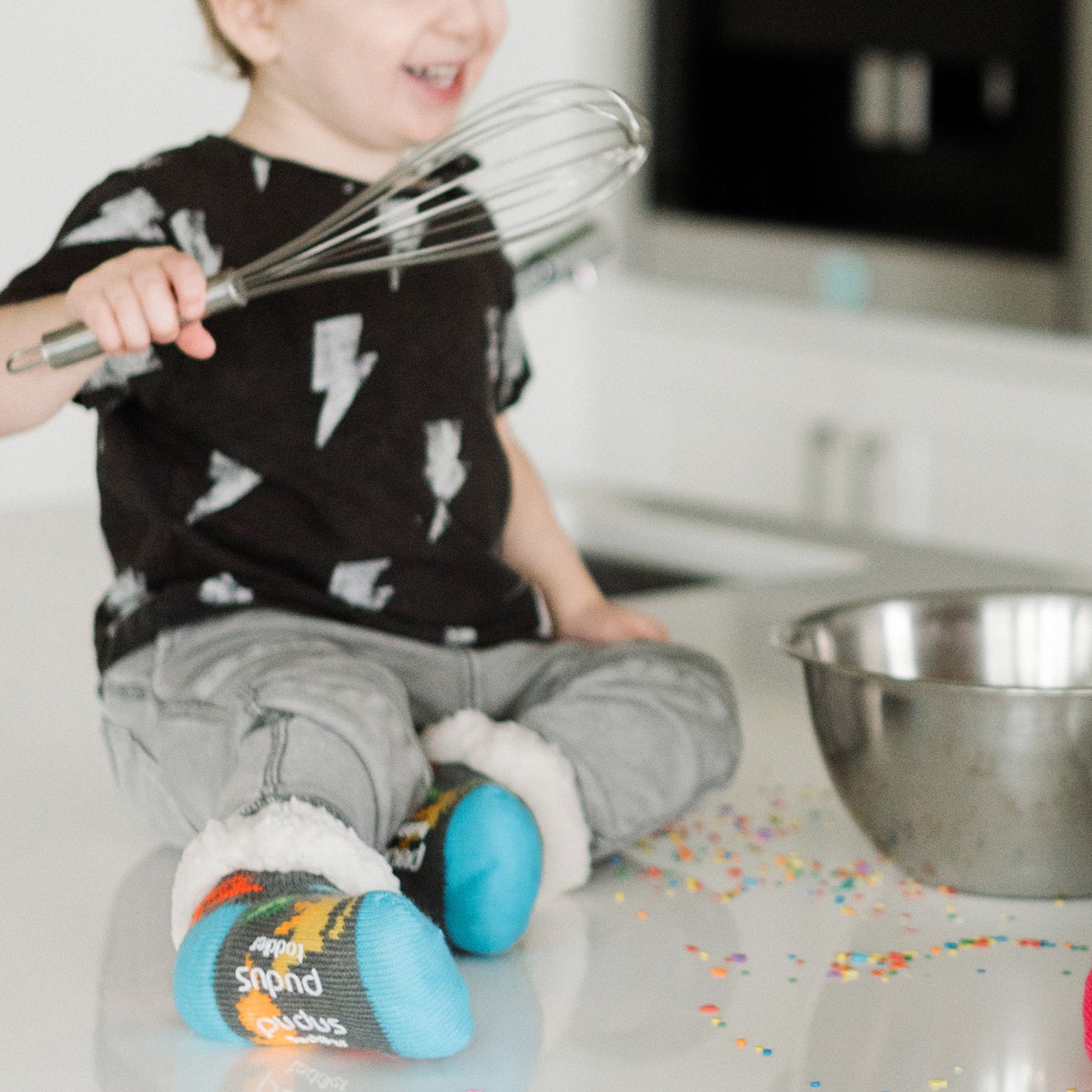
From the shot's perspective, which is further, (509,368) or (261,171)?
(509,368)

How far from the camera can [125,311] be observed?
69 cm

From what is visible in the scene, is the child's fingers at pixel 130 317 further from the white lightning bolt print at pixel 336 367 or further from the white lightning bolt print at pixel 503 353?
the white lightning bolt print at pixel 503 353

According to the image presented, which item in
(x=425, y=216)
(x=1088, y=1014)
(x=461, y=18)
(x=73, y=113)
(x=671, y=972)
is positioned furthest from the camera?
(x=73, y=113)

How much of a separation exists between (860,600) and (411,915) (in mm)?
313

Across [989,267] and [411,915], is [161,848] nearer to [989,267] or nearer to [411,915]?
[411,915]

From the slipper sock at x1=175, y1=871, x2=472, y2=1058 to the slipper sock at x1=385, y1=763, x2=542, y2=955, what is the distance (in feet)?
0.28

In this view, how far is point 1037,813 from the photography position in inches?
28.1

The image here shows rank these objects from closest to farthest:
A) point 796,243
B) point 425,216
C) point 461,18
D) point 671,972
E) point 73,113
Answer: point 671,972 → point 425,216 → point 461,18 → point 73,113 → point 796,243

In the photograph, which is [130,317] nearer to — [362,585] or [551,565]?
[362,585]

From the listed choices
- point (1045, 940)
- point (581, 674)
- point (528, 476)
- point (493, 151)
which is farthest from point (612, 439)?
point (1045, 940)

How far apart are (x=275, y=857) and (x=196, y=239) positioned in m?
0.34

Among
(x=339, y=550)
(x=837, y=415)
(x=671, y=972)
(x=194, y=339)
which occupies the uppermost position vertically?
(x=194, y=339)

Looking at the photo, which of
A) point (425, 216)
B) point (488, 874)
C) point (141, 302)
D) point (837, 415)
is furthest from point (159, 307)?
point (837, 415)

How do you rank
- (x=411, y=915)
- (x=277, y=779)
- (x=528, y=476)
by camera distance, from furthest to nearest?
(x=528, y=476) → (x=277, y=779) → (x=411, y=915)
